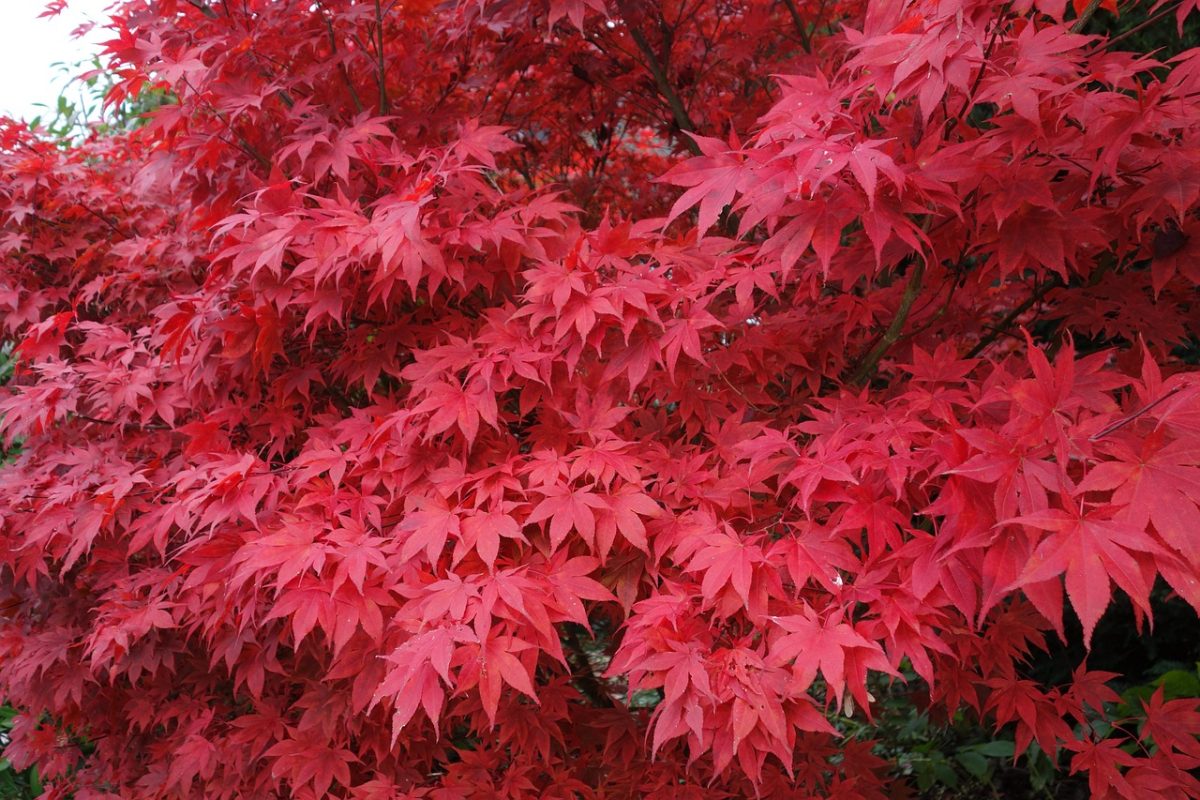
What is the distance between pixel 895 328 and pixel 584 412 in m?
0.85

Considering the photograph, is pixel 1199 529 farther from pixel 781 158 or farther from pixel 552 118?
pixel 552 118

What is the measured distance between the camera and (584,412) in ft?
6.57

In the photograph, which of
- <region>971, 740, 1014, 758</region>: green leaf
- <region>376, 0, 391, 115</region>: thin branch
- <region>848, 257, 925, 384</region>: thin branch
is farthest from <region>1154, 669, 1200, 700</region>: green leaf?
<region>376, 0, 391, 115</region>: thin branch

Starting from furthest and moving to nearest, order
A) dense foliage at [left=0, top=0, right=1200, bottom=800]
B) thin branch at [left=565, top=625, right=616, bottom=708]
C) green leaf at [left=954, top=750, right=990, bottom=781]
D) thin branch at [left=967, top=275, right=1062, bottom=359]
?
1. green leaf at [left=954, top=750, right=990, bottom=781]
2. thin branch at [left=565, top=625, right=616, bottom=708]
3. thin branch at [left=967, top=275, right=1062, bottom=359]
4. dense foliage at [left=0, top=0, right=1200, bottom=800]

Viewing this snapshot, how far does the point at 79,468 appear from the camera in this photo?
2729 mm

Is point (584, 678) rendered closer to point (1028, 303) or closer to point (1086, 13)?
point (1028, 303)

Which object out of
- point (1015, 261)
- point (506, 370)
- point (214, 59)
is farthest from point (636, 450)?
point (214, 59)

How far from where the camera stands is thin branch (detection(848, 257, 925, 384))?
210cm

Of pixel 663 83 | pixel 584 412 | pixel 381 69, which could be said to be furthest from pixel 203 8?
pixel 584 412

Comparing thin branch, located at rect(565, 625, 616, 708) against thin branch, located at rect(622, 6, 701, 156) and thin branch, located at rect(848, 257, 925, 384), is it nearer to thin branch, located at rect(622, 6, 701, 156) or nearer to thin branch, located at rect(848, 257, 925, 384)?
thin branch, located at rect(848, 257, 925, 384)

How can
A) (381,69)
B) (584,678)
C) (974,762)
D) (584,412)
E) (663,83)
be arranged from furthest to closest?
(974,762) < (663,83) < (584,678) < (381,69) < (584,412)

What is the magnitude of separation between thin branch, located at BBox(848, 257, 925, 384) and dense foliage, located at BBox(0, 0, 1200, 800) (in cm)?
1

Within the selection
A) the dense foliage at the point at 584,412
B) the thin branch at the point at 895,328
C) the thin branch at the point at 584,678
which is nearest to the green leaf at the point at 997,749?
the dense foliage at the point at 584,412

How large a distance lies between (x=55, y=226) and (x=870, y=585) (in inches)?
133
